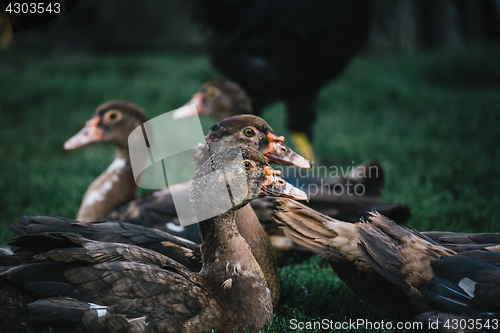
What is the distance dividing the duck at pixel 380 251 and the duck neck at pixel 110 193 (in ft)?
5.18

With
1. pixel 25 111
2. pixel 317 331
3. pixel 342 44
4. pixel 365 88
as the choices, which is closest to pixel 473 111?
pixel 365 88

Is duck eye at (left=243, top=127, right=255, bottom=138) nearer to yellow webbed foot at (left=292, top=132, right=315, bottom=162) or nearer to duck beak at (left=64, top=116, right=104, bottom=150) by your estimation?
duck beak at (left=64, top=116, right=104, bottom=150)

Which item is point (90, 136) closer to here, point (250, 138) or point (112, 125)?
point (112, 125)

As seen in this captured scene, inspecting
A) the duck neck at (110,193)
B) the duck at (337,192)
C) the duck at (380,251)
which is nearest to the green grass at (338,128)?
the duck at (380,251)

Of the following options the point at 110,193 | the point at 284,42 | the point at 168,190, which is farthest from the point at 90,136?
the point at 284,42

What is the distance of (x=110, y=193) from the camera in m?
3.49

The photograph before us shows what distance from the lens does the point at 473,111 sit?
21.1 ft

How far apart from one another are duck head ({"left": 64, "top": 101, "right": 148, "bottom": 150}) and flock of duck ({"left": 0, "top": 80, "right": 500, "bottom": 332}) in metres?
1.12

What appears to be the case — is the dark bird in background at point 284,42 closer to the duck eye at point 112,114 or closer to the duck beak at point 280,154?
the duck eye at point 112,114

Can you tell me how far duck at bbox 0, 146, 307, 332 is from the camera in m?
1.83

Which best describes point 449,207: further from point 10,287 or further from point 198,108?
point 10,287

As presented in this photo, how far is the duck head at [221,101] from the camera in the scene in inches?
167

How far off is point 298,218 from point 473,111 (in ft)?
16.9

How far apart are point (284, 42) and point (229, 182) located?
290 cm
